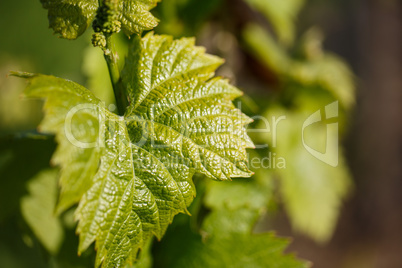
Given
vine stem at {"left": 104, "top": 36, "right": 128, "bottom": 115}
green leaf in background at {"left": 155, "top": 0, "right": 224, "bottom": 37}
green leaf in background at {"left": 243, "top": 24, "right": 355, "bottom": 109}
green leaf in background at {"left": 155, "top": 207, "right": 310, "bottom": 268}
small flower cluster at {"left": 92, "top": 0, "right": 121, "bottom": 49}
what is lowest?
green leaf in background at {"left": 155, "top": 207, "right": 310, "bottom": 268}

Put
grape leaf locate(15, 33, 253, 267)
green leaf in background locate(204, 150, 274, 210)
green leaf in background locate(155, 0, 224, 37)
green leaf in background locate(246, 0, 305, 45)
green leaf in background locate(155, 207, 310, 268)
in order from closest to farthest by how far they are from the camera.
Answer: grape leaf locate(15, 33, 253, 267), green leaf in background locate(155, 207, 310, 268), green leaf in background locate(204, 150, 274, 210), green leaf in background locate(155, 0, 224, 37), green leaf in background locate(246, 0, 305, 45)

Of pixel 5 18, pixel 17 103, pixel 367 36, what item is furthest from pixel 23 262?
pixel 367 36

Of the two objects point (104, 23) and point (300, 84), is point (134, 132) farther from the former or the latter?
point (300, 84)

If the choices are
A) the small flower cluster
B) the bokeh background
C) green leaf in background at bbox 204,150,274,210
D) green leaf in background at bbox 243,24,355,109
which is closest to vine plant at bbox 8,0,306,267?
the small flower cluster

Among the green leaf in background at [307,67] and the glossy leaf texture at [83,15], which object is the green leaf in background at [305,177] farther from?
the glossy leaf texture at [83,15]

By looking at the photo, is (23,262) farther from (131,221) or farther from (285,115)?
(131,221)

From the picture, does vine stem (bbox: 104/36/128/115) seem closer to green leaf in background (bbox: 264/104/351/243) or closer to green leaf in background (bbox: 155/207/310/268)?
green leaf in background (bbox: 155/207/310/268)
